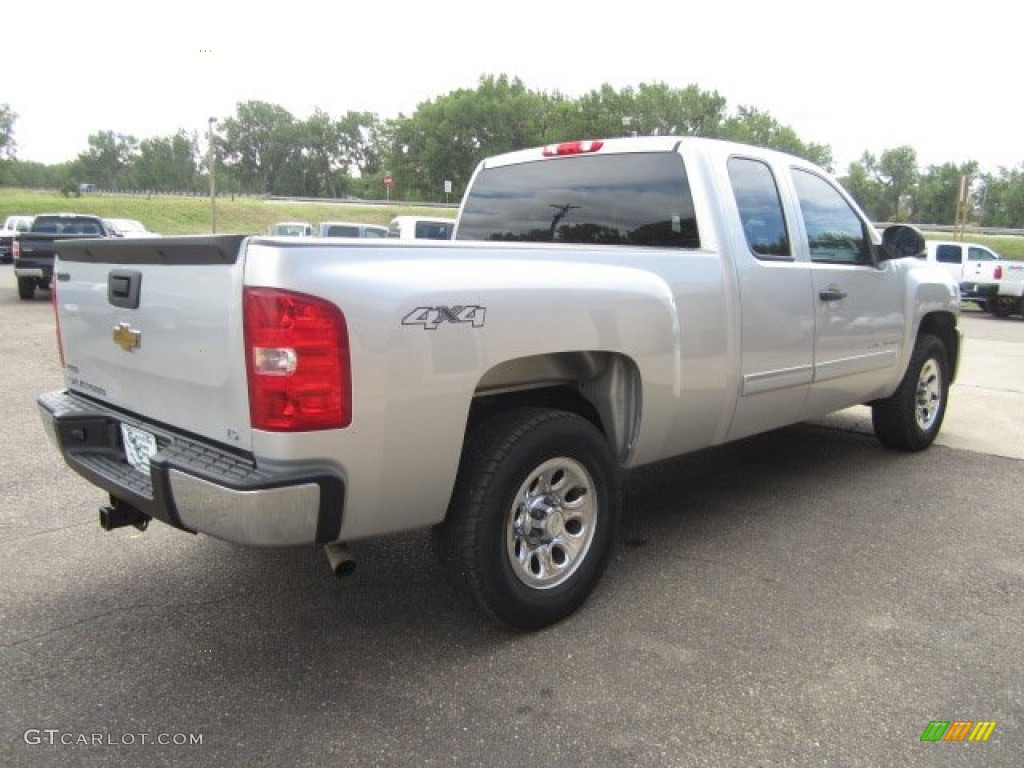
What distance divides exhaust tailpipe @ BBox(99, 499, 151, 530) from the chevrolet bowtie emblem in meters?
0.63

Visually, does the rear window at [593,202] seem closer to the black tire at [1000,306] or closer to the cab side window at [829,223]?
the cab side window at [829,223]

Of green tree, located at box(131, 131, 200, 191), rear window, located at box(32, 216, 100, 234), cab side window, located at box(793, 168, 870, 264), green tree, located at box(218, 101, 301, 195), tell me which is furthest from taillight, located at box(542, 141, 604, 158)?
green tree, located at box(218, 101, 301, 195)

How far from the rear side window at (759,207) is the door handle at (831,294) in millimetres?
312

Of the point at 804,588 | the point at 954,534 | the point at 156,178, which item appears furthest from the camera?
the point at 156,178

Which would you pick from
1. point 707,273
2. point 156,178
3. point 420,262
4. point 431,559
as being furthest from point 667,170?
point 156,178

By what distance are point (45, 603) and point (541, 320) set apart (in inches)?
93.0

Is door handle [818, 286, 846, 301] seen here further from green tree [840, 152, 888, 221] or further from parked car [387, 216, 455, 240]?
green tree [840, 152, 888, 221]

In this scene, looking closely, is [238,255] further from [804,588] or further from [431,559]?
[804,588]

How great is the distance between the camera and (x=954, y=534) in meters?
4.15

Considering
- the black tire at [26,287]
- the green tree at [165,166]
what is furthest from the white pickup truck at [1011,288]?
the green tree at [165,166]

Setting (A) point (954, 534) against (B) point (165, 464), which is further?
(A) point (954, 534)

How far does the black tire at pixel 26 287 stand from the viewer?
16.3 meters

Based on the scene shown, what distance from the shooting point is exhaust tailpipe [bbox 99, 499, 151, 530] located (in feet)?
10.00

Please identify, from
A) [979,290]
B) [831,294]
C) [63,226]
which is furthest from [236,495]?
[979,290]
